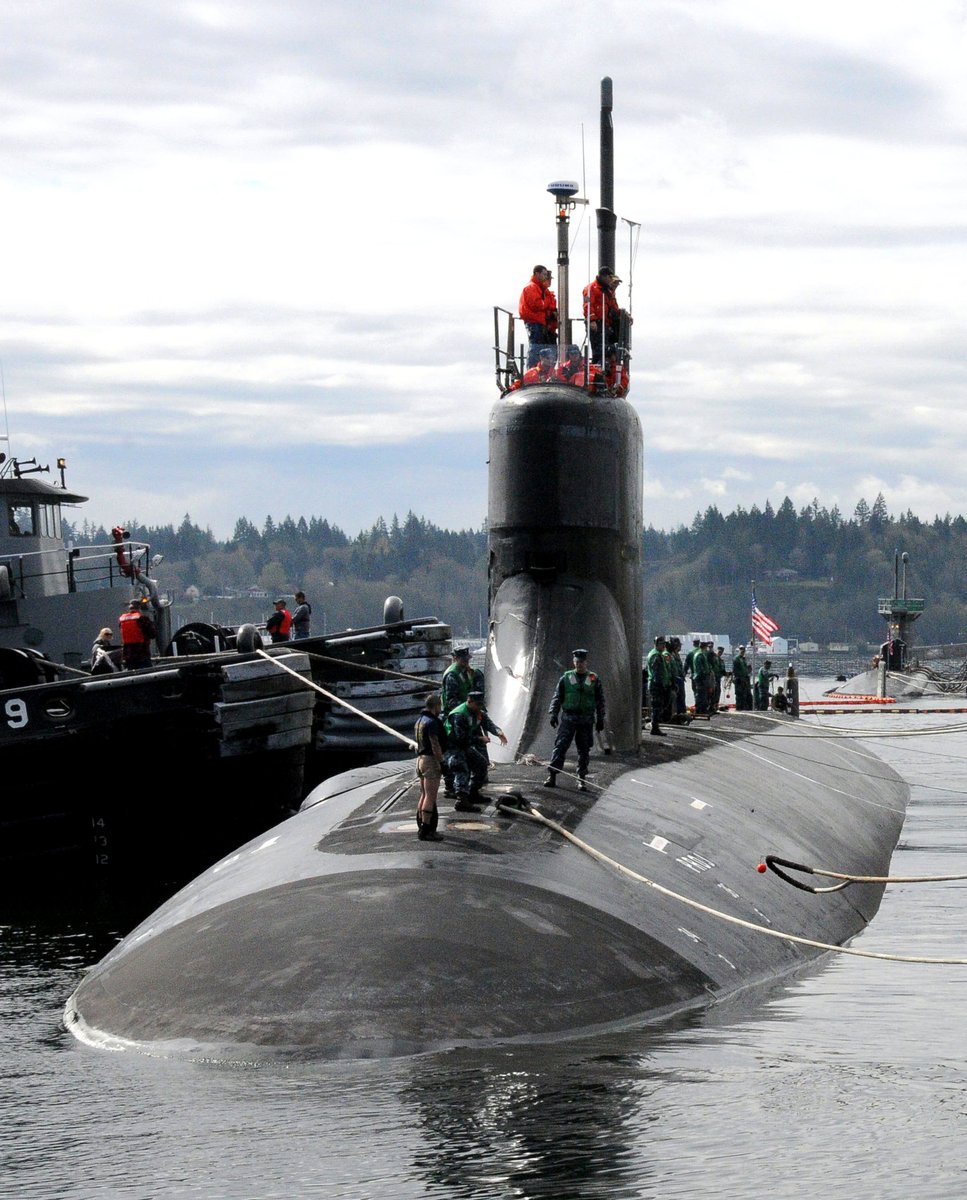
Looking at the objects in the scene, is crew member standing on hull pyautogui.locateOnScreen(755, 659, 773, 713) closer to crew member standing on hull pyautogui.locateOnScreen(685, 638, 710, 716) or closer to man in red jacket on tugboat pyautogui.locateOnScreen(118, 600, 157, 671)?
crew member standing on hull pyautogui.locateOnScreen(685, 638, 710, 716)

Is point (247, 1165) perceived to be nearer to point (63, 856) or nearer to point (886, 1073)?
point (886, 1073)

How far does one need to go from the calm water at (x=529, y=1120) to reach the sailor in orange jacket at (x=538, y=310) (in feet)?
34.0

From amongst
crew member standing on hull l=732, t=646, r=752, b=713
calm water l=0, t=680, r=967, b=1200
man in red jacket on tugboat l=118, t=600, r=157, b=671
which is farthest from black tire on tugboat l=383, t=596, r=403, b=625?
calm water l=0, t=680, r=967, b=1200

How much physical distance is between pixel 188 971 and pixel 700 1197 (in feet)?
14.8

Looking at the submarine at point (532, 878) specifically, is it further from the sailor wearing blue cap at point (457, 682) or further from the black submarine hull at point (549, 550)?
the sailor wearing blue cap at point (457, 682)

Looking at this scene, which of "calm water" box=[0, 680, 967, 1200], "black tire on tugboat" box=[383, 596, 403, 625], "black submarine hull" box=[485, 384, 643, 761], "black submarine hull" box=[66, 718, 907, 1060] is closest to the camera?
"calm water" box=[0, 680, 967, 1200]

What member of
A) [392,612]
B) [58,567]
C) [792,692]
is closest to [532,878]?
[392,612]

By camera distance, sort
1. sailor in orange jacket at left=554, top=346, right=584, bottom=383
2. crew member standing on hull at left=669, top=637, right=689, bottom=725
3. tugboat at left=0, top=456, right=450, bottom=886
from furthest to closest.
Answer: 1. crew member standing on hull at left=669, top=637, right=689, bottom=725
2. tugboat at left=0, top=456, right=450, bottom=886
3. sailor in orange jacket at left=554, top=346, right=584, bottom=383

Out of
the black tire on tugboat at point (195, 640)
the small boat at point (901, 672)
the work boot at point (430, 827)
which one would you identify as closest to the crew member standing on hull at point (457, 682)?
the work boot at point (430, 827)

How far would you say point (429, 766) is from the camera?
590 inches

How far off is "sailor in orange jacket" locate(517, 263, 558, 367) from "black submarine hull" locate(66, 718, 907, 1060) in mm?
5713

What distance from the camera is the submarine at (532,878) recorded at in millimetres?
11984

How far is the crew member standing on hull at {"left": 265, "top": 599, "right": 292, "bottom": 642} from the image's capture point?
3481 centimetres

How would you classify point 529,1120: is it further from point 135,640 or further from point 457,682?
point 135,640
